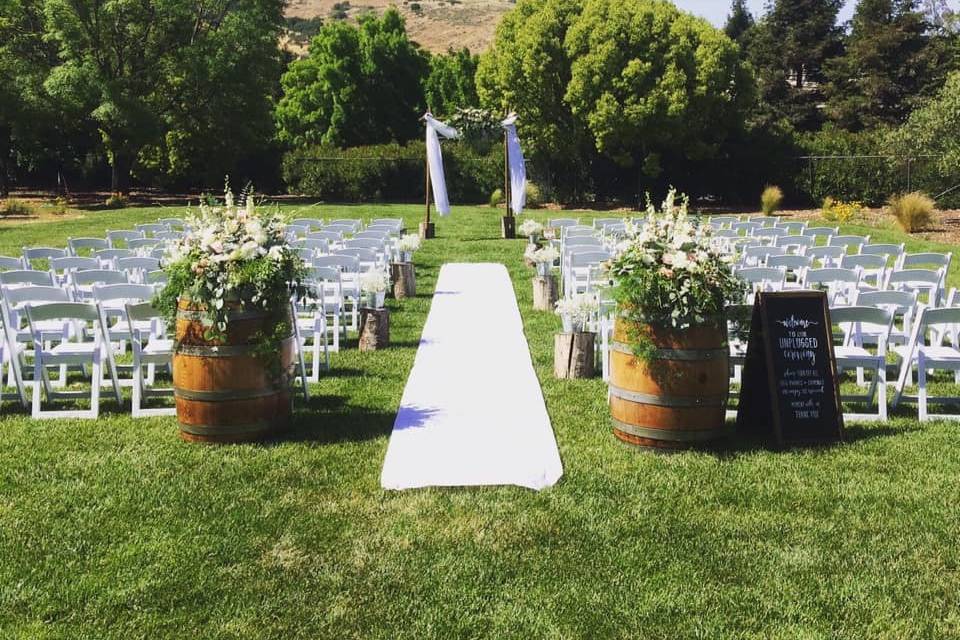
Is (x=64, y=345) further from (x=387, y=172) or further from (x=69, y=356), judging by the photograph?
(x=387, y=172)

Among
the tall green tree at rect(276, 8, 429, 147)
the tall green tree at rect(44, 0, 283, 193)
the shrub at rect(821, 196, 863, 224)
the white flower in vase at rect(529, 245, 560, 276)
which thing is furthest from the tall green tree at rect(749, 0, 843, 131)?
the white flower in vase at rect(529, 245, 560, 276)

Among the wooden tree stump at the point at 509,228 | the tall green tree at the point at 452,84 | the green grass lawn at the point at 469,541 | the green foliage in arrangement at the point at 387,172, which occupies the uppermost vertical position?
the tall green tree at the point at 452,84

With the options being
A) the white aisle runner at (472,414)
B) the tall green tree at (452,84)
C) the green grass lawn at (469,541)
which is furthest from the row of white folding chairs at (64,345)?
the tall green tree at (452,84)

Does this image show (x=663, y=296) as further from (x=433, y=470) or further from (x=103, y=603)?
(x=103, y=603)

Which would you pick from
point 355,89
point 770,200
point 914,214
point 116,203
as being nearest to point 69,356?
point 914,214

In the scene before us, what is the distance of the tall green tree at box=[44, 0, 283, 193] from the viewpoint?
2880 centimetres

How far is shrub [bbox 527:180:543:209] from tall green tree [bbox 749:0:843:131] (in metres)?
21.0

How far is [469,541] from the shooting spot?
4.17m

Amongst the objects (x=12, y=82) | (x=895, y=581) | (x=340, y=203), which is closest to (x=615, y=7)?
(x=340, y=203)

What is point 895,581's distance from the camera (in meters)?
3.81

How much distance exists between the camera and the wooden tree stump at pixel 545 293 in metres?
10.8

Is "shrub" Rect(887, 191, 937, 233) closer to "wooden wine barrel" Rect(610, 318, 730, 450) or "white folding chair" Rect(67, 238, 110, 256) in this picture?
"wooden wine barrel" Rect(610, 318, 730, 450)

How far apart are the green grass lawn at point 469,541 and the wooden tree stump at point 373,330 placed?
2.66 meters

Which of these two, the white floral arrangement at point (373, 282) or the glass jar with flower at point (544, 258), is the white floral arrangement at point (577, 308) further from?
the glass jar with flower at point (544, 258)
